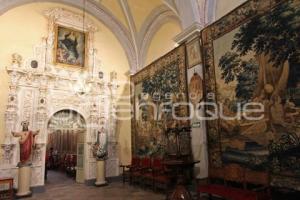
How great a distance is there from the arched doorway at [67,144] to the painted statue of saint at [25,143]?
4.36ft

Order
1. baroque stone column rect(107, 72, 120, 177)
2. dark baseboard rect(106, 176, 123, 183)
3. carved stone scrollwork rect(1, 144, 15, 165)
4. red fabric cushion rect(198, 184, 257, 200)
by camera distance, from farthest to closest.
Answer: baroque stone column rect(107, 72, 120, 177) → dark baseboard rect(106, 176, 123, 183) → carved stone scrollwork rect(1, 144, 15, 165) → red fabric cushion rect(198, 184, 257, 200)

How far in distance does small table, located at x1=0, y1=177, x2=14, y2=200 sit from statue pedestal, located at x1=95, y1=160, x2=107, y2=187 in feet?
9.82

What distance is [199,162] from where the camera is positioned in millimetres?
6629

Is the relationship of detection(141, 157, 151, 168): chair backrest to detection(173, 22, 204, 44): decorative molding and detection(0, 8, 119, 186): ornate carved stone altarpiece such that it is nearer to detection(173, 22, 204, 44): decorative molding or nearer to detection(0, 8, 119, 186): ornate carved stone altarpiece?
detection(0, 8, 119, 186): ornate carved stone altarpiece

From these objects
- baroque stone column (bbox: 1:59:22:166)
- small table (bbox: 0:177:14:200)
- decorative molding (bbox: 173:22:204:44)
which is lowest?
small table (bbox: 0:177:14:200)

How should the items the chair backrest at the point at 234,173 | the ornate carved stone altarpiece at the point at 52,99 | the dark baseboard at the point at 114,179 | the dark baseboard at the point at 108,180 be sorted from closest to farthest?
the chair backrest at the point at 234,173 < the ornate carved stone altarpiece at the point at 52,99 < the dark baseboard at the point at 108,180 < the dark baseboard at the point at 114,179

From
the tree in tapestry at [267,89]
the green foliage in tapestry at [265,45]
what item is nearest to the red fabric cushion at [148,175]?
the tree in tapestry at [267,89]

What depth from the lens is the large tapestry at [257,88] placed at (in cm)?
464

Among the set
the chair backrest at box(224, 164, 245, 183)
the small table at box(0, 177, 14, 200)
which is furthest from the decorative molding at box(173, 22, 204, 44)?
the small table at box(0, 177, 14, 200)

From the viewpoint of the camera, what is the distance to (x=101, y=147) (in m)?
9.59

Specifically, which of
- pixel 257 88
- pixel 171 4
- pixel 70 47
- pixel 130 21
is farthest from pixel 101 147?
pixel 257 88

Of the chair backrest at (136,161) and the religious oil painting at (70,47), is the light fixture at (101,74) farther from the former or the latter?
the chair backrest at (136,161)

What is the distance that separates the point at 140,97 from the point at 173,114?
265 centimetres

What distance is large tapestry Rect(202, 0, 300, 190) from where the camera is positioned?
4.64m
